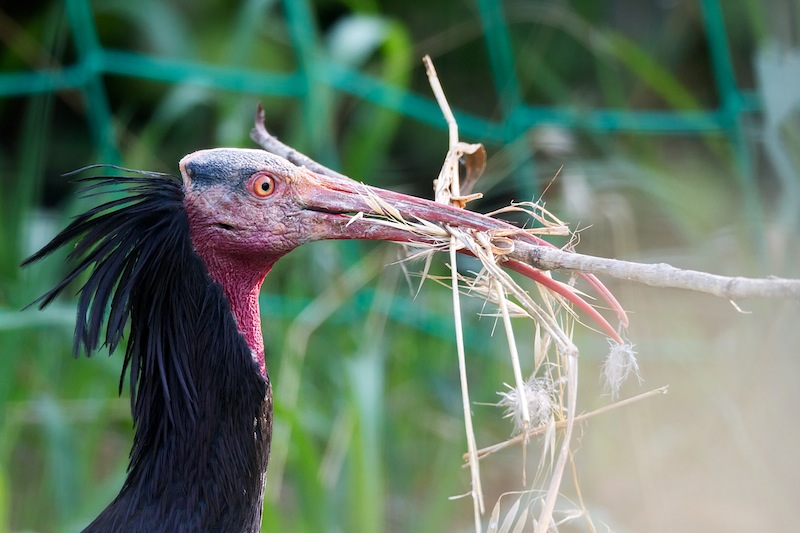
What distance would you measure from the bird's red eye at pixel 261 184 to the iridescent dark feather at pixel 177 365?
0.09 m

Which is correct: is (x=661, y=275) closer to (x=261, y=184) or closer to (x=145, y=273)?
(x=261, y=184)

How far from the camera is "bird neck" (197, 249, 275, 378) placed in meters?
1.17

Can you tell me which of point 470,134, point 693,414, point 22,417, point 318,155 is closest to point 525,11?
point 470,134

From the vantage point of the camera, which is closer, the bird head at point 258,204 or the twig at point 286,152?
the bird head at point 258,204

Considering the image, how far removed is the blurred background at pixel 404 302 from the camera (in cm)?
212

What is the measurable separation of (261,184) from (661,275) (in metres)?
0.51

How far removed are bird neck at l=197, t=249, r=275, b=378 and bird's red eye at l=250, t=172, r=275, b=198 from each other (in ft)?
0.27

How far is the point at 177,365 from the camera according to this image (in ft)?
3.77

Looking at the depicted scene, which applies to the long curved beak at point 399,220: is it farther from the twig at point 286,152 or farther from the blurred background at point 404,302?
the blurred background at point 404,302

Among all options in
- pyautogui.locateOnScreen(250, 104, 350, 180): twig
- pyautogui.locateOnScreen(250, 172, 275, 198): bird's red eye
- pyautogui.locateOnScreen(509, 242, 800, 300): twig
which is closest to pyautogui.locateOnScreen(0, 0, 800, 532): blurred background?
pyautogui.locateOnScreen(250, 104, 350, 180): twig

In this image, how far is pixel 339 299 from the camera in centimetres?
218

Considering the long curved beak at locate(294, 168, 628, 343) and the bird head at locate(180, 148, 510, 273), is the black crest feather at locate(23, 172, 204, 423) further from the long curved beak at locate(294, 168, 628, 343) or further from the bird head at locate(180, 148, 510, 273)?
the long curved beak at locate(294, 168, 628, 343)

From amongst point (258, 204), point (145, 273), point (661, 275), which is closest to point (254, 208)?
point (258, 204)

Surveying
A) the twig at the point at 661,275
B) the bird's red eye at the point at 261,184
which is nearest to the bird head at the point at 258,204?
the bird's red eye at the point at 261,184
